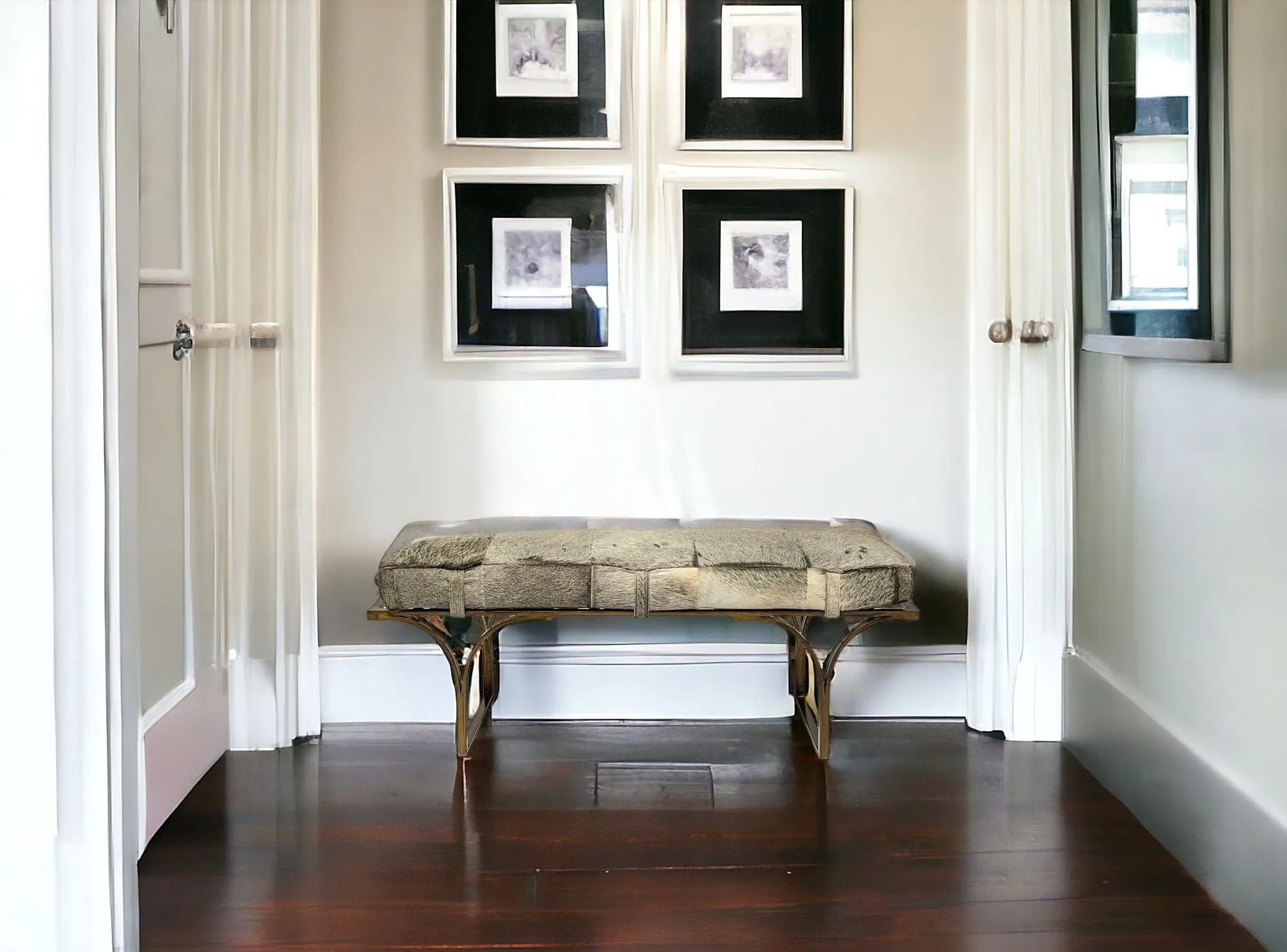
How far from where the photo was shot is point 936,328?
3205 millimetres

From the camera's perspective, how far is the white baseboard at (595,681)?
3.24 meters

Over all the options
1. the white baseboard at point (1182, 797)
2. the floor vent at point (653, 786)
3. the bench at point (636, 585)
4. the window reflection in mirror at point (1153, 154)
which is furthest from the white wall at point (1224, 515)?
the floor vent at point (653, 786)

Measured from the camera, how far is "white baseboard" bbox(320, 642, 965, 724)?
324 centimetres

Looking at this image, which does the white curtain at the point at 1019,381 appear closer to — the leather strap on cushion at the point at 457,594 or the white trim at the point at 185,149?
the leather strap on cushion at the point at 457,594

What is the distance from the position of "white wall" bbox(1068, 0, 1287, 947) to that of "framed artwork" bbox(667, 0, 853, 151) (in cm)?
94

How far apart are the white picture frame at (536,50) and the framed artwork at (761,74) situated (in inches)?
9.5

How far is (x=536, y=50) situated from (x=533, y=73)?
55mm

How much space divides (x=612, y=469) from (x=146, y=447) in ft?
3.80

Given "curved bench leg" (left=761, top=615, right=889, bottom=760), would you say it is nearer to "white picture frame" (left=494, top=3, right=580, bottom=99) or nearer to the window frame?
the window frame

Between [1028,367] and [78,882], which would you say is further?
[1028,367]

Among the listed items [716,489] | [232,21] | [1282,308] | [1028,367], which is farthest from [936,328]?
[232,21]

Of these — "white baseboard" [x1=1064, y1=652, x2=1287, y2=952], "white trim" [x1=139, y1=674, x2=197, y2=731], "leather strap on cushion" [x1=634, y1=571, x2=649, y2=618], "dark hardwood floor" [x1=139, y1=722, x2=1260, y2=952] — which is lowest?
"dark hardwood floor" [x1=139, y1=722, x2=1260, y2=952]

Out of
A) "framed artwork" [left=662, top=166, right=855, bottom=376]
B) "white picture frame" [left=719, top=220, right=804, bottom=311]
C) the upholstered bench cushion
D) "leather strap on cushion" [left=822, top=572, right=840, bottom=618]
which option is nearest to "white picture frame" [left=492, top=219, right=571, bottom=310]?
"framed artwork" [left=662, top=166, right=855, bottom=376]

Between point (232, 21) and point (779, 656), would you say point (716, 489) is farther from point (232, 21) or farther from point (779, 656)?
point (232, 21)
